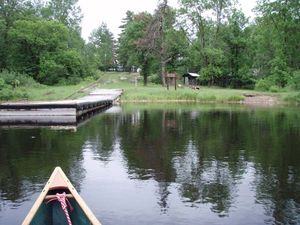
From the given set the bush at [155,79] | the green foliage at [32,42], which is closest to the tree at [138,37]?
the bush at [155,79]

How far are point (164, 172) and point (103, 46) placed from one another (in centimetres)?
12164

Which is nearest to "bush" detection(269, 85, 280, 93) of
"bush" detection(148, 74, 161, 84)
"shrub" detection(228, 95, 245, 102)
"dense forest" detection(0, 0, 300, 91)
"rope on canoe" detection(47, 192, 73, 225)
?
"dense forest" detection(0, 0, 300, 91)

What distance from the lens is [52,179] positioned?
9.46 metres

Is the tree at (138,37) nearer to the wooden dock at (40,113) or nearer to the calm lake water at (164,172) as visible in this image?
the wooden dock at (40,113)

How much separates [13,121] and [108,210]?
22142mm

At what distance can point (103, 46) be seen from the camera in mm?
133625

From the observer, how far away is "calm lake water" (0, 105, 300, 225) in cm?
1071

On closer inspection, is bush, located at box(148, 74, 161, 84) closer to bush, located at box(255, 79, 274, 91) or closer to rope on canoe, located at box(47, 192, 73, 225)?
bush, located at box(255, 79, 274, 91)

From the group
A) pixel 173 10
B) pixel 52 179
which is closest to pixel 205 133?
pixel 52 179

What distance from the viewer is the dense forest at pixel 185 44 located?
64938 mm

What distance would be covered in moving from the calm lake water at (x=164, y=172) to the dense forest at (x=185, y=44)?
133 feet

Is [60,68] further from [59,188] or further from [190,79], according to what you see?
[59,188]

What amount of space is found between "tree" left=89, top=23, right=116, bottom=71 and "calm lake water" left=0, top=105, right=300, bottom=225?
95719mm

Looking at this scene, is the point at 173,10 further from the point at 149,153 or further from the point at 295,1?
the point at 149,153
